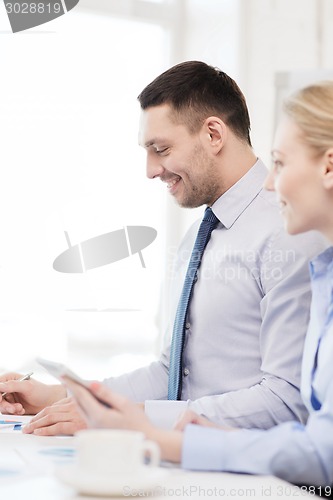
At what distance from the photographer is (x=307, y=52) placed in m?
3.35

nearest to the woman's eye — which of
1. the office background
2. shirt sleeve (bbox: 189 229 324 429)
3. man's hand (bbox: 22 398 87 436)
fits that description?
shirt sleeve (bbox: 189 229 324 429)

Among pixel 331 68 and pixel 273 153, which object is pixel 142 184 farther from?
pixel 273 153

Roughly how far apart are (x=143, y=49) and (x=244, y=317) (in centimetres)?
198

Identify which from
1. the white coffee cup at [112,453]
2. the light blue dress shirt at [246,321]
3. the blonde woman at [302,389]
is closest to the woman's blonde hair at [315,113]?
the blonde woman at [302,389]

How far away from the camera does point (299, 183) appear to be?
1.36 m

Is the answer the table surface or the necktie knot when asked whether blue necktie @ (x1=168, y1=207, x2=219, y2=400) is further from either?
the table surface

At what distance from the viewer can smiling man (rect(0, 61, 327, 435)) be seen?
1516 mm

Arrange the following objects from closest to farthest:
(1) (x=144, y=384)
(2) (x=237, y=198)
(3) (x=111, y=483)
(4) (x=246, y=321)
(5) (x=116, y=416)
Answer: (3) (x=111, y=483), (5) (x=116, y=416), (4) (x=246, y=321), (2) (x=237, y=198), (1) (x=144, y=384)

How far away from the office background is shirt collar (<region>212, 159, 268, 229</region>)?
1464 millimetres

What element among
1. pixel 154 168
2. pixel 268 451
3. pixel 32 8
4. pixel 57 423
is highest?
pixel 32 8

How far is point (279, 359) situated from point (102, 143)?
1.92 m

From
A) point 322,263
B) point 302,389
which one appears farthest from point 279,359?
point 322,263

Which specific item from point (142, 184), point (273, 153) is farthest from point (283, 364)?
point (142, 184)

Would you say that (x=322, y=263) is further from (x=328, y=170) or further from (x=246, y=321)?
(x=246, y=321)
